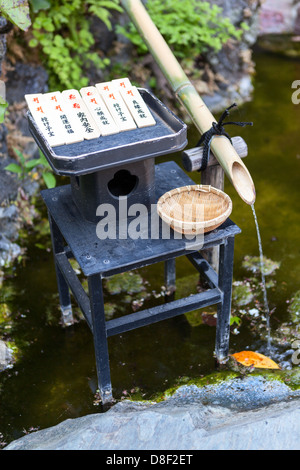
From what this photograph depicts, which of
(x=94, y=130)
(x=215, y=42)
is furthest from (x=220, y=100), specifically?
(x=94, y=130)

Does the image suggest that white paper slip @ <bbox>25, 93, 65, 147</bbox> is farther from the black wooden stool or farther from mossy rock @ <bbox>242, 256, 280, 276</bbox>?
mossy rock @ <bbox>242, 256, 280, 276</bbox>

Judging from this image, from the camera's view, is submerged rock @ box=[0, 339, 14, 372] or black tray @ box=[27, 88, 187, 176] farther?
submerged rock @ box=[0, 339, 14, 372]

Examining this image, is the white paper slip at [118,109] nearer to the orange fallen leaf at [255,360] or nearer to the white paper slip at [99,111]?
the white paper slip at [99,111]

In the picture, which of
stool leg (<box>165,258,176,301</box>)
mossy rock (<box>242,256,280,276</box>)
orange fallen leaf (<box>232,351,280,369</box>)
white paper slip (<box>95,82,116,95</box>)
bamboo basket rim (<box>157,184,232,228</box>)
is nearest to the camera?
bamboo basket rim (<box>157,184,232,228</box>)

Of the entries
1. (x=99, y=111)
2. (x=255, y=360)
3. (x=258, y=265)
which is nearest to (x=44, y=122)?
(x=99, y=111)

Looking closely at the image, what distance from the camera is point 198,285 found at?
5.49 meters

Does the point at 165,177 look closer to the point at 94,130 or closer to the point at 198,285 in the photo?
the point at 94,130

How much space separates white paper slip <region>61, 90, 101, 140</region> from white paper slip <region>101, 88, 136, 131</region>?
0.15 m

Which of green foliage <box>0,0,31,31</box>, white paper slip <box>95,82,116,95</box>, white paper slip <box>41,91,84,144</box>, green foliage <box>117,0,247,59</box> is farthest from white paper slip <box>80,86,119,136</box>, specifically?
green foliage <box>117,0,247,59</box>

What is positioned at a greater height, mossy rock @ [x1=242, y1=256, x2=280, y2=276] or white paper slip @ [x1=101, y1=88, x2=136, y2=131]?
white paper slip @ [x1=101, y1=88, x2=136, y2=131]

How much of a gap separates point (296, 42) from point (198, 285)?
6.14 metres

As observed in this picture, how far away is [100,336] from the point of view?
4.00 meters

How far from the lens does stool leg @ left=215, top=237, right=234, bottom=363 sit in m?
4.08

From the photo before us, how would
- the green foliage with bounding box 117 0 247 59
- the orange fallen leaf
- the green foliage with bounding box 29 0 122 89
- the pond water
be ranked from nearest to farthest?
1. the pond water
2. the orange fallen leaf
3. the green foliage with bounding box 29 0 122 89
4. the green foliage with bounding box 117 0 247 59
